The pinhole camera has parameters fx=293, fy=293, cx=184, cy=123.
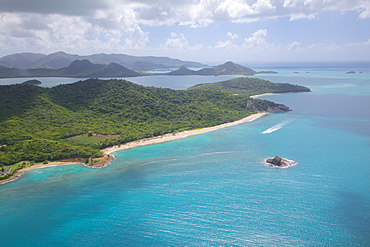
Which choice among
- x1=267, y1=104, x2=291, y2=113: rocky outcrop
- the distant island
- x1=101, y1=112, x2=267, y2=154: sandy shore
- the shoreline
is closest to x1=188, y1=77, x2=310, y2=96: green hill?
x1=267, y1=104, x2=291, y2=113: rocky outcrop

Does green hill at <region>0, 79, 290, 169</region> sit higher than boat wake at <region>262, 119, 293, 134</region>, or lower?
higher

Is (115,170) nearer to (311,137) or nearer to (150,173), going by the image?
(150,173)

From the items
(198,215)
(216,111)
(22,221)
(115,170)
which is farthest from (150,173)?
(216,111)

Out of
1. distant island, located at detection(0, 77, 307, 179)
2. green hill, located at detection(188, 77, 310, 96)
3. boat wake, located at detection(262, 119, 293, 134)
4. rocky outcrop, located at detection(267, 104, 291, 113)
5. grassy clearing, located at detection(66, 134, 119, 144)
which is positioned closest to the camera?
distant island, located at detection(0, 77, 307, 179)

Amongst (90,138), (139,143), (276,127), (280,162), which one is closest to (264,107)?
(276,127)

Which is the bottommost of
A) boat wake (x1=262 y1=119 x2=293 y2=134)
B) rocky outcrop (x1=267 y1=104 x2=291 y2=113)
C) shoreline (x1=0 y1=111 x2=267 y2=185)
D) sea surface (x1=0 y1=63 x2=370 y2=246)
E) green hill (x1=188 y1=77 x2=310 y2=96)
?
sea surface (x1=0 y1=63 x2=370 y2=246)

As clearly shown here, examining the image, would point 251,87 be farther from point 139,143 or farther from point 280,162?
point 280,162

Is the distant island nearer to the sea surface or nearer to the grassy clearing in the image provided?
the grassy clearing

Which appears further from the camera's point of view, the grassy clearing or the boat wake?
the boat wake
